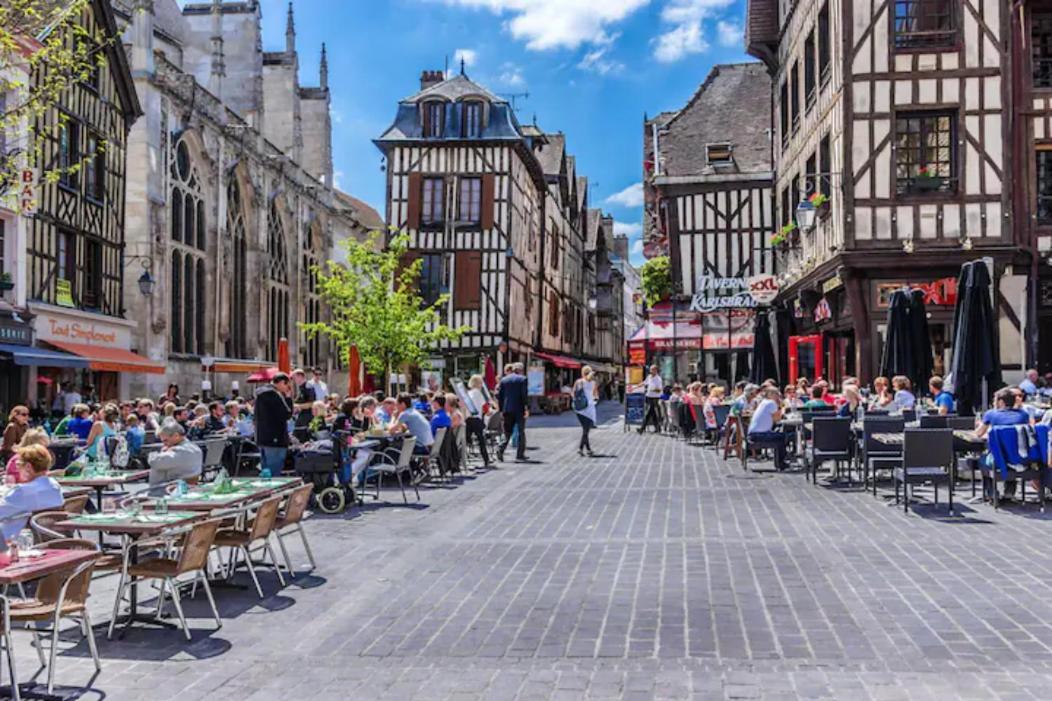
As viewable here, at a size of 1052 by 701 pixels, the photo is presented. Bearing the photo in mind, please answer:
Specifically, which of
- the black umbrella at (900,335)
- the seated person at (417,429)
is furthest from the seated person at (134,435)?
the black umbrella at (900,335)

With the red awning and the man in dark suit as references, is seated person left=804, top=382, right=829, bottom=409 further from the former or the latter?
the red awning

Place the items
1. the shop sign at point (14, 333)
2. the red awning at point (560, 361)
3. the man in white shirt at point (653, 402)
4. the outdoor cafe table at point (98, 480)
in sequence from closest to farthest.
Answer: the outdoor cafe table at point (98, 480) < the shop sign at point (14, 333) < the man in white shirt at point (653, 402) < the red awning at point (560, 361)

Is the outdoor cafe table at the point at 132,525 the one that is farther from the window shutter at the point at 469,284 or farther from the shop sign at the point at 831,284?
the window shutter at the point at 469,284

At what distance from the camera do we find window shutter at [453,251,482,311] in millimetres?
36062

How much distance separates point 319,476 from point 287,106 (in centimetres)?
3607

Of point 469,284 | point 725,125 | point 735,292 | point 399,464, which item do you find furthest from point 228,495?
point 469,284

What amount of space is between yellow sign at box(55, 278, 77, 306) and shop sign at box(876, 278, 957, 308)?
16.3m

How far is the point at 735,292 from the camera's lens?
26.7 metres

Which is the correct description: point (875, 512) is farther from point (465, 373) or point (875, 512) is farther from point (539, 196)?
point (539, 196)

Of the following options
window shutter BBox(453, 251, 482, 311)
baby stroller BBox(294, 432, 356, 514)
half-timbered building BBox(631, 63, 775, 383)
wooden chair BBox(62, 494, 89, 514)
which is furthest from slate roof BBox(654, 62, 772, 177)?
wooden chair BBox(62, 494, 89, 514)

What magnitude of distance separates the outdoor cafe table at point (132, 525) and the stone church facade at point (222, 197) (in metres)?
21.7

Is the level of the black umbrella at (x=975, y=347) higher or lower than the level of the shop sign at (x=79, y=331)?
lower

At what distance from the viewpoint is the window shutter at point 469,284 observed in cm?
3606

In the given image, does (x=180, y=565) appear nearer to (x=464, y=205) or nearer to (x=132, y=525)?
(x=132, y=525)
